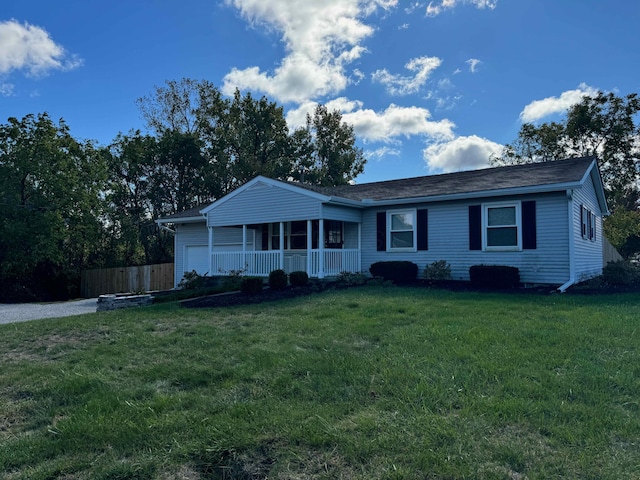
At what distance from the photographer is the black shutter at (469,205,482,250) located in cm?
1340

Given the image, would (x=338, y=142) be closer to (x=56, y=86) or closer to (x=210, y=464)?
(x=56, y=86)

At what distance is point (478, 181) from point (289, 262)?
23.1ft

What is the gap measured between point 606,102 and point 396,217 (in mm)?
17411

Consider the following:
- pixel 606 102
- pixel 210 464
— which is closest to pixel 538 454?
pixel 210 464

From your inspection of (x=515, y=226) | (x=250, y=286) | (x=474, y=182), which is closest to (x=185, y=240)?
(x=250, y=286)

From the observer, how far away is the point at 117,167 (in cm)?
2733

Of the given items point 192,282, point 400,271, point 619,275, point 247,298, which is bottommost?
point 247,298

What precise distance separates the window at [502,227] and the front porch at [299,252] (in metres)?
4.56

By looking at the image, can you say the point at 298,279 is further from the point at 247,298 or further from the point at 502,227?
the point at 502,227

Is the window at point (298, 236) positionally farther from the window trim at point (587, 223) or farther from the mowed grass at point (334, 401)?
the mowed grass at point (334, 401)

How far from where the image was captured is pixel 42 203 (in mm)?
20375

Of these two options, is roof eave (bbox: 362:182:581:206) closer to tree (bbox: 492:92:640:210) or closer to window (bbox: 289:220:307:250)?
window (bbox: 289:220:307:250)

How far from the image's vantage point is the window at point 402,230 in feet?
48.6

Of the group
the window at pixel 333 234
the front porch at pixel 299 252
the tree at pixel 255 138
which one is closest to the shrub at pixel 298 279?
the front porch at pixel 299 252
